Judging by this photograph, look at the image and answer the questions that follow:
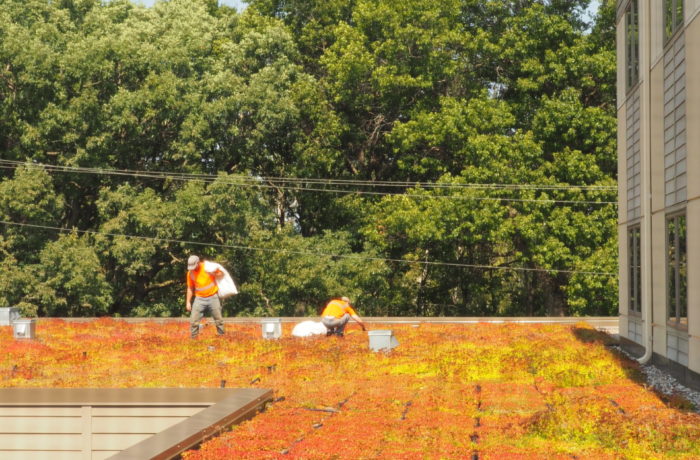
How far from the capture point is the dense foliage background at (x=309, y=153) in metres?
40.7

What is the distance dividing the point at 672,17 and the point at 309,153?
94.3 feet

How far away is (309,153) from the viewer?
44125 millimetres

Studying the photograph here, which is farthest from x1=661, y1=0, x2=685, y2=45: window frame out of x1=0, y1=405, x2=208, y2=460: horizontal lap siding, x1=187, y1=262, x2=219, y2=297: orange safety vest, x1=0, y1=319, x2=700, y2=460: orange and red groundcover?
x1=187, y1=262, x2=219, y2=297: orange safety vest

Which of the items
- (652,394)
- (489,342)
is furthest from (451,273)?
(652,394)

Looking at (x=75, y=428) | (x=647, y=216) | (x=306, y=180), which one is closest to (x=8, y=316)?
(x=75, y=428)

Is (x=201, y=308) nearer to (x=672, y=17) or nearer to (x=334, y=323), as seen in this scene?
(x=334, y=323)

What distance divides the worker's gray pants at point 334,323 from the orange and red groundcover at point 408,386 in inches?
16.5

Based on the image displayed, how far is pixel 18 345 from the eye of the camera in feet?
70.0

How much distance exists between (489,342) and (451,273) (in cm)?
2460

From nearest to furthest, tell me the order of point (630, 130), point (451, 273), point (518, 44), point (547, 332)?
point (630, 130), point (547, 332), point (518, 44), point (451, 273)

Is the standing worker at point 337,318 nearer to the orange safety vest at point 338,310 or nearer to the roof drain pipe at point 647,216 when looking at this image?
the orange safety vest at point 338,310

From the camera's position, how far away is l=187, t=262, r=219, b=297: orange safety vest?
21.5 m

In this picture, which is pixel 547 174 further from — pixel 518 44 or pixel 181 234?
pixel 181 234

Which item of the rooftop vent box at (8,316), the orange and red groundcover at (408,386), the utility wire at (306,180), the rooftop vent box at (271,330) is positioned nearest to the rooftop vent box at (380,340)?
the orange and red groundcover at (408,386)
